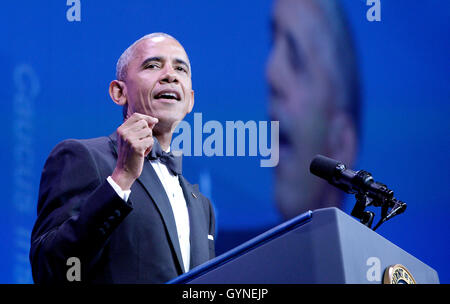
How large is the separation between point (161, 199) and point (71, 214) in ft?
1.07

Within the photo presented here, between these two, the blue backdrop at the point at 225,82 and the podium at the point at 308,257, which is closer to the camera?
the podium at the point at 308,257

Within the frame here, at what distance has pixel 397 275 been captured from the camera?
48.5 inches

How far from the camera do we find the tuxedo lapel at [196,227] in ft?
6.35

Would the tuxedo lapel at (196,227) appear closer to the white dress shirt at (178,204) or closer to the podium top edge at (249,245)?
the white dress shirt at (178,204)

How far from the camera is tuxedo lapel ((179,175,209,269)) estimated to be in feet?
6.35

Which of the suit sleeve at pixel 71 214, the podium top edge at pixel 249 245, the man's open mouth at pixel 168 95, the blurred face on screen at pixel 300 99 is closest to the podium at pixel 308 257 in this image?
the podium top edge at pixel 249 245

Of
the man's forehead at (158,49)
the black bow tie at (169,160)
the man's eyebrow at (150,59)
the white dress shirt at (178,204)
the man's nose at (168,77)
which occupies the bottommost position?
the white dress shirt at (178,204)

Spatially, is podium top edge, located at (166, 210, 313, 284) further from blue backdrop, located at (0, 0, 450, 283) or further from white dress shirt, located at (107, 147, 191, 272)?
blue backdrop, located at (0, 0, 450, 283)

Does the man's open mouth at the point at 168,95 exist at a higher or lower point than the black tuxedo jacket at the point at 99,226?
higher

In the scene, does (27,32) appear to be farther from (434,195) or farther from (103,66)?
(434,195)

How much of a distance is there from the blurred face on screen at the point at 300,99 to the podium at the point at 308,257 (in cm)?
166

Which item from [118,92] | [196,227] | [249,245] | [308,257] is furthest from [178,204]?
[308,257]

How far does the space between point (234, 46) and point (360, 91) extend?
0.75m

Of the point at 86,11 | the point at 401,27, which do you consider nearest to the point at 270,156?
the point at 401,27
